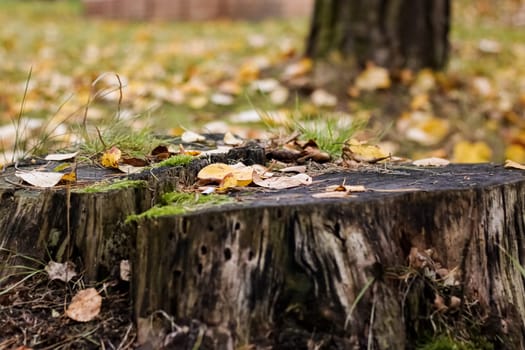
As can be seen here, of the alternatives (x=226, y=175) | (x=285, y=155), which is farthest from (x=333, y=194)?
(x=285, y=155)

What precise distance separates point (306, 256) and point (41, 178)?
0.78 m

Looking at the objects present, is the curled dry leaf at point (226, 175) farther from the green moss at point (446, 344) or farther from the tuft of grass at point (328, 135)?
the green moss at point (446, 344)

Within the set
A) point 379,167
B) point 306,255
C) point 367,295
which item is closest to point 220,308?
point 306,255

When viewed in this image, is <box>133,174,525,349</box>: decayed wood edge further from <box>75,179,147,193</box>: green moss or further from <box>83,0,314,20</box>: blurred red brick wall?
<box>83,0,314,20</box>: blurred red brick wall

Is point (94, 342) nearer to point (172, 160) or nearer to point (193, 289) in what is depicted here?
point (193, 289)

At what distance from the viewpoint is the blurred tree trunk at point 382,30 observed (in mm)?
4789

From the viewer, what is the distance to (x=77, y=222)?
1800 mm

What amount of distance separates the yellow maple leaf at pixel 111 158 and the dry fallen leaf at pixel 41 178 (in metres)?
0.18

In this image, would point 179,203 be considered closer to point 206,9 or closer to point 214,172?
point 214,172

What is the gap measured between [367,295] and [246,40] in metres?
5.37

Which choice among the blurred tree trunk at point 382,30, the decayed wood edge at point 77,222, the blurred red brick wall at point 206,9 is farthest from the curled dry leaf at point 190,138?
the blurred red brick wall at point 206,9

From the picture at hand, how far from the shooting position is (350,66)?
15.8 ft

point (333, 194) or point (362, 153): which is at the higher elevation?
point (362, 153)

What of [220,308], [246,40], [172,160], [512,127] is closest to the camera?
[220,308]
